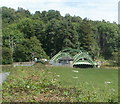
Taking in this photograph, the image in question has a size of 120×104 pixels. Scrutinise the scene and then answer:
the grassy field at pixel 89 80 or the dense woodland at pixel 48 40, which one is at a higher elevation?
the dense woodland at pixel 48 40

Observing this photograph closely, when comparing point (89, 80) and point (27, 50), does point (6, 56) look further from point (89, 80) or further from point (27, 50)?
point (89, 80)

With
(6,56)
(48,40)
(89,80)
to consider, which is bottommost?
(89,80)

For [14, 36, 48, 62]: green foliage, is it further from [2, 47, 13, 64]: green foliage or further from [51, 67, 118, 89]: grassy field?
[51, 67, 118, 89]: grassy field

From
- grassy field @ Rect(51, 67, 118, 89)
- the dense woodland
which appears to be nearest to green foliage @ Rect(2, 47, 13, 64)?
the dense woodland

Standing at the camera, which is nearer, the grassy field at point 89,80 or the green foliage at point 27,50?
the grassy field at point 89,80

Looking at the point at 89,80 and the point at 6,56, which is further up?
the point at 6,56

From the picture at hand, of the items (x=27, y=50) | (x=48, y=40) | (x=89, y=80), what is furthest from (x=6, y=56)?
(x=89, y=80)

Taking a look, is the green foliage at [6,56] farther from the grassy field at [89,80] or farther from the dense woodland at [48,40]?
the grassy field at [89,80]

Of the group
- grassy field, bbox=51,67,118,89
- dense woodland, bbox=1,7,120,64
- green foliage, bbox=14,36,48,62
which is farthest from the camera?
dense woodland, bbox=1,7,120,64

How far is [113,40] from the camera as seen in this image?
48.8m

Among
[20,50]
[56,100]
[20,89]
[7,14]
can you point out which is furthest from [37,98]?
[7,14]

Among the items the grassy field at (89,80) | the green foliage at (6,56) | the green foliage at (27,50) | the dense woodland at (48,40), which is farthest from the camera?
the dense woodland at (48,40)

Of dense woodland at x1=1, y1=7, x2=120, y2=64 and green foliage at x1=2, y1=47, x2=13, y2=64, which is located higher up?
dense woodland at x1=1, y1=7, x2=120, y2=64

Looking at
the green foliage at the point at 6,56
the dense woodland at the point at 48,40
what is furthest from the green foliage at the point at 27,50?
the green foliage at the point at 6,56
